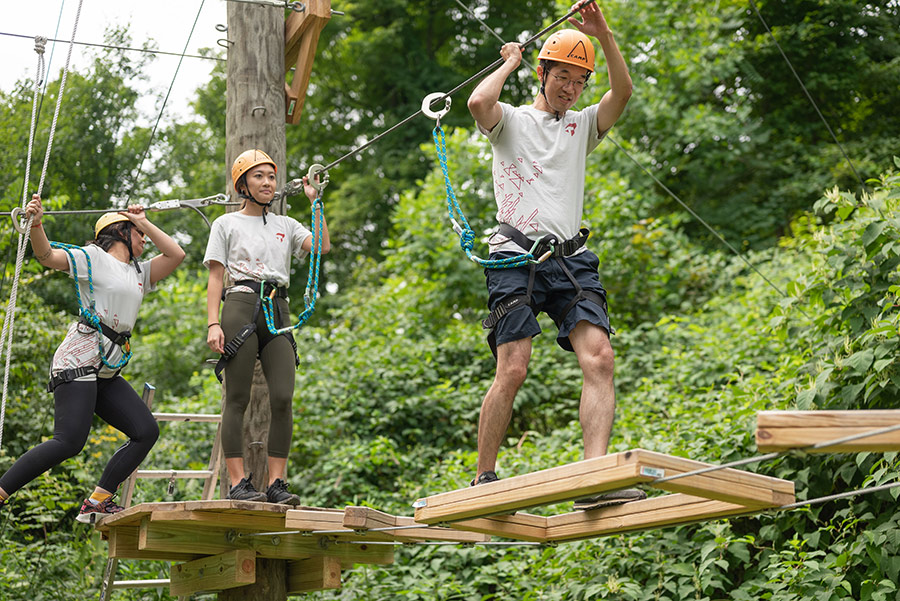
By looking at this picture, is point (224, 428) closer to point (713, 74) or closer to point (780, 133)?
point (713, 74)

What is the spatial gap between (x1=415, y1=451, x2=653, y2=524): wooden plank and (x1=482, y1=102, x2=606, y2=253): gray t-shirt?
101cm

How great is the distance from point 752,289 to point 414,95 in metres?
9.62

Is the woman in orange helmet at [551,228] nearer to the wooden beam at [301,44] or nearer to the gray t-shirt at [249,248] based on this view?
the gray t-shirt at [249,248]

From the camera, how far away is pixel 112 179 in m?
14.3

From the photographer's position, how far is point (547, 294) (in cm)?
406

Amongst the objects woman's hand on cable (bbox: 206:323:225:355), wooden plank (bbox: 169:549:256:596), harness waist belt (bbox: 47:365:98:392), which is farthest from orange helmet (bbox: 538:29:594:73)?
wooden plank (bbox: 169:549:256:596)

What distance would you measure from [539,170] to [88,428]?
8.91ft

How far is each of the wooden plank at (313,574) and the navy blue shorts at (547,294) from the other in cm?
204

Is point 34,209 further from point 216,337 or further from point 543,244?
point 543,244

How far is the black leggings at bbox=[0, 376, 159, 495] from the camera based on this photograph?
4836 mm

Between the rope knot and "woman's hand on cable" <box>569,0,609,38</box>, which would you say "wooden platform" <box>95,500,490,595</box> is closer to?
the rope knot

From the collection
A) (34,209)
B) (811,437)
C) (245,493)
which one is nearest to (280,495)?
(245,493)

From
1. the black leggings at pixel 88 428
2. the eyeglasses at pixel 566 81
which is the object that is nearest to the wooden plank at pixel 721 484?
the eyeglasses at pixel 566 81

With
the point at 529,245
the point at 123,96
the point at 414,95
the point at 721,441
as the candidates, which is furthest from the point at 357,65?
the point at 529,245
